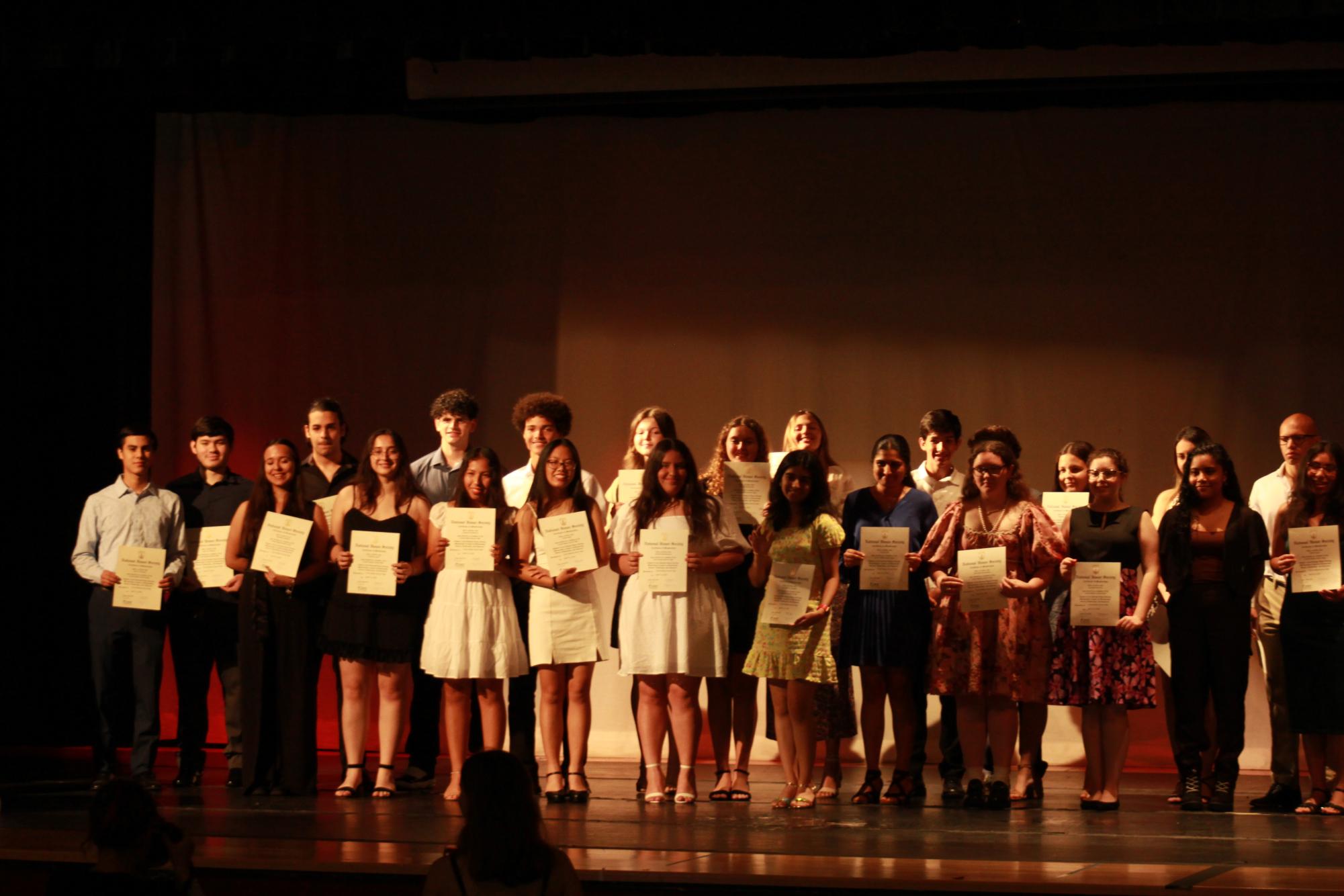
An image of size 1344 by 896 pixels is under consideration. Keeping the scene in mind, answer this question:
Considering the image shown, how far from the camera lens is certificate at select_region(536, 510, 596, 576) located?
6.29m

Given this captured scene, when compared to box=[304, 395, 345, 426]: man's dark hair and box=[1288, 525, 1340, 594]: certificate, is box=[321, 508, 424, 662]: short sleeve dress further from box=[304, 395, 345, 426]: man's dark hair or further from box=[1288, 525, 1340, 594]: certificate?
box=[1288, 525, 1340, 594]: certificate

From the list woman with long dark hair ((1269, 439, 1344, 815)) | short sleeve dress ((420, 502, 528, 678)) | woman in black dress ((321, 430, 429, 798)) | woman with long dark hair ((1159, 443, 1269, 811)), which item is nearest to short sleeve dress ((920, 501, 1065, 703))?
woman with long dark hair ((1159, 443, 1269, 811))

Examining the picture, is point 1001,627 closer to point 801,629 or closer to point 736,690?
point 801,629

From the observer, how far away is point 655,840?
5.23 meters

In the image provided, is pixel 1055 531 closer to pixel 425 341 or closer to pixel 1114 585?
pixel 1114 585

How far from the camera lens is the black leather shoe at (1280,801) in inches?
251

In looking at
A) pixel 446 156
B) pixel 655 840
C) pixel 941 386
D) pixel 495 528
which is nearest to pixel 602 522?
pixel 495 528

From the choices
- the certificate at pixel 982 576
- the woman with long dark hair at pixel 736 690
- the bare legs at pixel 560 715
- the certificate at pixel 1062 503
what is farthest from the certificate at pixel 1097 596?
the bare legs at pixel 560 715

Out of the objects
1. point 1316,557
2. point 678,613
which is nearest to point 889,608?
point 678,613

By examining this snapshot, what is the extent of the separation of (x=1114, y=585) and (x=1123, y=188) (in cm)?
288

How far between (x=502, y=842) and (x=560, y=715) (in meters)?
3.36

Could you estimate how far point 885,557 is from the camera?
6211 mm

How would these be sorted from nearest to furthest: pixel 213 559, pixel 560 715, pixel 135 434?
pixel 560 715 → pixel 213 559 → pixel 135 434

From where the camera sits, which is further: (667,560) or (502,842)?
(667,560)
